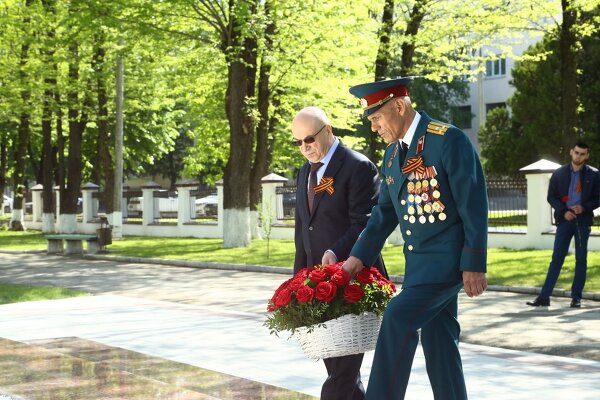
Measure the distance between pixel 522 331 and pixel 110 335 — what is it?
4.43m

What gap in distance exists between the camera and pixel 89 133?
45938mm

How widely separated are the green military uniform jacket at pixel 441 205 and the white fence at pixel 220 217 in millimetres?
18703

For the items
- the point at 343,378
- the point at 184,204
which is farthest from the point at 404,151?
the point at 184,204

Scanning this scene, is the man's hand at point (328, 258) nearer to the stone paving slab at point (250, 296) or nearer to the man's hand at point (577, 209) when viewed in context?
the stone paving slab at point (250, 296)

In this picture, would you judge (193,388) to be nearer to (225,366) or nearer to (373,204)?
(225,366)

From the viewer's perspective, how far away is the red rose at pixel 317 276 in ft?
16.8

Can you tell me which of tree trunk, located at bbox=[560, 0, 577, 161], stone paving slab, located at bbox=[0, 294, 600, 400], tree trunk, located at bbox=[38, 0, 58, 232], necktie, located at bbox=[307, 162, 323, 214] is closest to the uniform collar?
necktie, located at bbox=[307, 162, 323, 214]

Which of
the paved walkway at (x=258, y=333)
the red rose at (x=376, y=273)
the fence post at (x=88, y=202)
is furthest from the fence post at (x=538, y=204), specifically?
the fence post at (x=88, y=202)

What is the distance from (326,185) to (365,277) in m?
0.84

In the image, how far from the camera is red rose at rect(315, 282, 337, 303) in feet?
16.3

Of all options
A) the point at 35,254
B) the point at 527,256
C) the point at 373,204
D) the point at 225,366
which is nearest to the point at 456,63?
the point at 527,256

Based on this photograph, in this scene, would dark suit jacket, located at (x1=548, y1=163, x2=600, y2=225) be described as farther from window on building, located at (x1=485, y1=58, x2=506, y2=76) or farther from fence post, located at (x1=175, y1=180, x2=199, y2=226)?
window on building, located at (x1=485, y1=58, x2=506, y2=76)

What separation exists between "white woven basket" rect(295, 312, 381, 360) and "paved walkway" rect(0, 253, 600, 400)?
81.3 inches

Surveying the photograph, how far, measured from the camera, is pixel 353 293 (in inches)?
198
